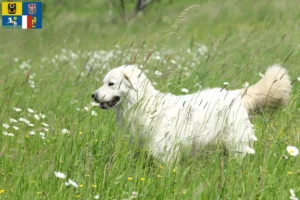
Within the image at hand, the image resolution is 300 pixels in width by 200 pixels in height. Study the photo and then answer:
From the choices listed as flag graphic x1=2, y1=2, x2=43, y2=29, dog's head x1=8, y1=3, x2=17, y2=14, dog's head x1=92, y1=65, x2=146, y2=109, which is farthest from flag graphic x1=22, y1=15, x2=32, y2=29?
dog's head x1=92, y1=65, x2=146, y2=109

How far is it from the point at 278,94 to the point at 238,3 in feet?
52.6

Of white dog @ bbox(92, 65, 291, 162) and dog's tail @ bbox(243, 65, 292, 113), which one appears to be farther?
dog's tail @ bbox(243, 65, 292, 113)

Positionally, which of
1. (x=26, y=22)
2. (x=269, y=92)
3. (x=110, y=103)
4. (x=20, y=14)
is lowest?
(x=110, y=103)

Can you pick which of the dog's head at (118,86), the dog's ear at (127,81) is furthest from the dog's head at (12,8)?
the dog's ear at (127,81)

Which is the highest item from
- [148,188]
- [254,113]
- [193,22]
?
[193,22]

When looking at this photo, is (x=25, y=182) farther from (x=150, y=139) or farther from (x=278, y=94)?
(x=278, y=94)

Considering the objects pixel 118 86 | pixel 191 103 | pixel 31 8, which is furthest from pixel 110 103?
pixel 31 8

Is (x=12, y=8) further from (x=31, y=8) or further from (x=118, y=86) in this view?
(x=118, y=86)

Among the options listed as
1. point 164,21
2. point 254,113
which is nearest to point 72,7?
point 164,21

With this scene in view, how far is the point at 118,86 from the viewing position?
5.31m

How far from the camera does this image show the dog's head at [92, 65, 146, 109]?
523 centimetres

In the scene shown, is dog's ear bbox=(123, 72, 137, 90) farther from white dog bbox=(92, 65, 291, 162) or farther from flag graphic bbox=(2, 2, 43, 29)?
flag graphic bbox=(2, 2, 43, 29)

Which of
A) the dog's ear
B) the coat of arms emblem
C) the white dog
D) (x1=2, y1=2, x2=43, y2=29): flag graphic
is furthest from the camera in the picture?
the coat of arms emblem

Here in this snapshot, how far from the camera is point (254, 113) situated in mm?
5363
